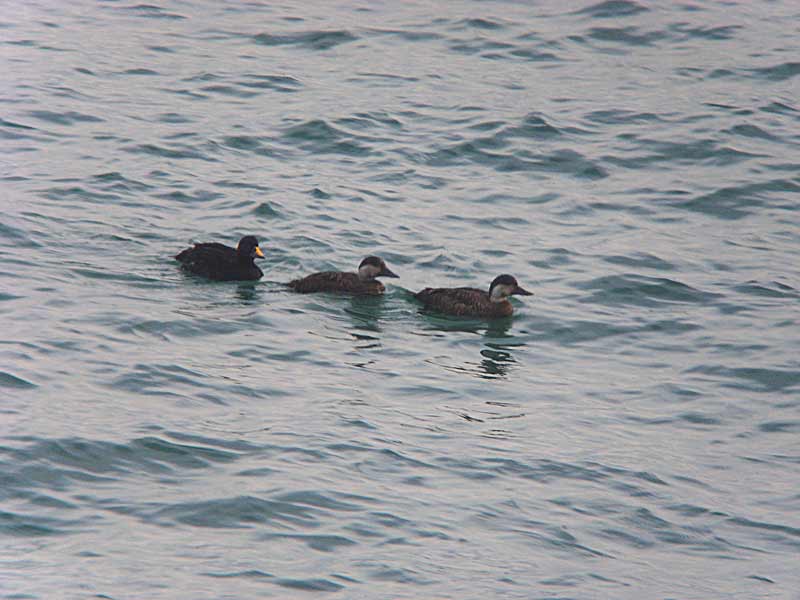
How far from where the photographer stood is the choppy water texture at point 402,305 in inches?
356

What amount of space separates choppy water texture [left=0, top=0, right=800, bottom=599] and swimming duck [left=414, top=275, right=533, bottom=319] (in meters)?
0.15


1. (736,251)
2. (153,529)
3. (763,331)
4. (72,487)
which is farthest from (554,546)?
(736,251)

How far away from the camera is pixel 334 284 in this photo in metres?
14.7

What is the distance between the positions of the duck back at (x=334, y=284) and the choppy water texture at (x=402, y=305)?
0.13m

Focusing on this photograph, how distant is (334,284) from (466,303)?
140 cm

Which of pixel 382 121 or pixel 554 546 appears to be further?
pixel 382 121

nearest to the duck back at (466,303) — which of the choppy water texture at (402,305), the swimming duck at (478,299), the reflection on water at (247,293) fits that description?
the swimming duck at (478,299)

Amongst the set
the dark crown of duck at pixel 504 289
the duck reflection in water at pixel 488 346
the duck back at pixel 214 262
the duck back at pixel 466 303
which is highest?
the duck back at pixel 214 262

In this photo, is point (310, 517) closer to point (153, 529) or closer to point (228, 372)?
point (153, 529)

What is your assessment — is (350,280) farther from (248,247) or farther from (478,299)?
(478,299)

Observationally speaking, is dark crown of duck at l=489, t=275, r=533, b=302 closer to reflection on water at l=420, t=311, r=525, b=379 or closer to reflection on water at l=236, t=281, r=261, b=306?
reflection on water at l=420, t=311, r=525, b=379

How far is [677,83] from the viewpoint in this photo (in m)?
22.4

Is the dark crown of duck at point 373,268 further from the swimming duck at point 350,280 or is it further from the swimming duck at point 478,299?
the swimming duck at point 478,299

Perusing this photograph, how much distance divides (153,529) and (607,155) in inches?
480
